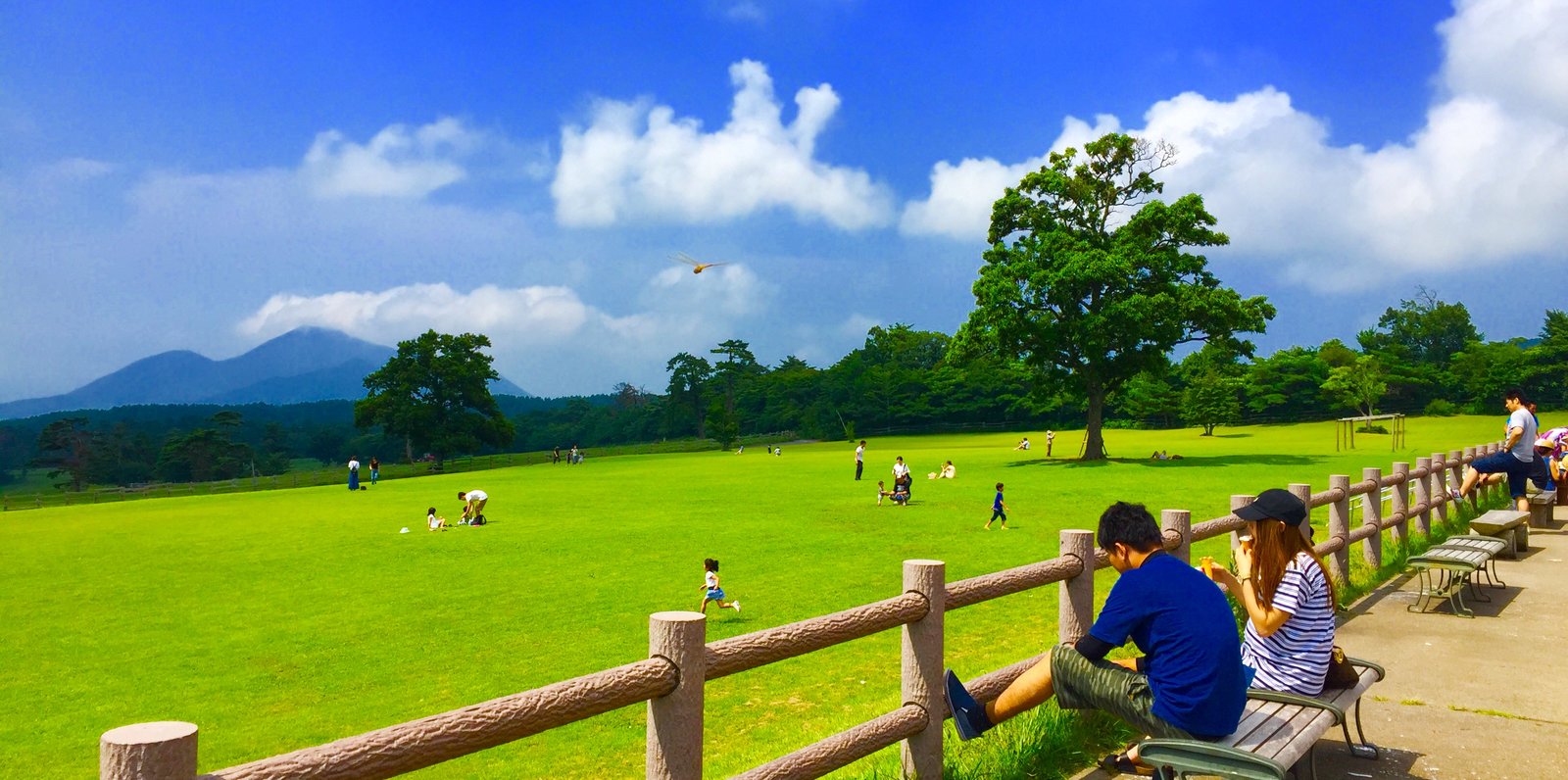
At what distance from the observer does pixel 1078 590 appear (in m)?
5.79

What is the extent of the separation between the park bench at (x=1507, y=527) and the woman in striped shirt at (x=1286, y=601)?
791 centimetres

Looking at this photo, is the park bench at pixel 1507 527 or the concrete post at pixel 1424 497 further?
the concrete post at pixel 1424 497

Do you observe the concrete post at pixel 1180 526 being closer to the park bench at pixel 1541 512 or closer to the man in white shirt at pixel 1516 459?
the man in white shirt at pixel 1516 459

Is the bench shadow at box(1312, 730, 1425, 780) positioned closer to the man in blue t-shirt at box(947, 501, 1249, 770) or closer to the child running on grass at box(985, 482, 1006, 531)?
the man in blue t-shirt at box(947, 501, 1249, 770)

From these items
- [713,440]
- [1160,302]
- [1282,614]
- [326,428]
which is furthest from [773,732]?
[326,428]

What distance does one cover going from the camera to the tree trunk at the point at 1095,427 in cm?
4845

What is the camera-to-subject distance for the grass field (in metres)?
9.55

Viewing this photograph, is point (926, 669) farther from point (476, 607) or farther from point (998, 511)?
point (998, 511)

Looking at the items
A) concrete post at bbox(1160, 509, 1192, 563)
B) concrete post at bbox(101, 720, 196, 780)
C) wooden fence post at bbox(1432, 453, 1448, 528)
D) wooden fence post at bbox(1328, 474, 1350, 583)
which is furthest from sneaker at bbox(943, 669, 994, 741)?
wooden fence post at bbox(1432, 453, 1448, 528)

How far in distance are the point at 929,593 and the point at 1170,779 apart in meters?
1.34

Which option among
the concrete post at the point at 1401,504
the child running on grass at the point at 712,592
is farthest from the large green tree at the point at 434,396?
the concrete post at the point at 1401,504

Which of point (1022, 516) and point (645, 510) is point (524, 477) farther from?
point (1022, 516)

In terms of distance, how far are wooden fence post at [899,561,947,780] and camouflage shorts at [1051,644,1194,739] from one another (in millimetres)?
608

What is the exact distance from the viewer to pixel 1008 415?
104562mm
